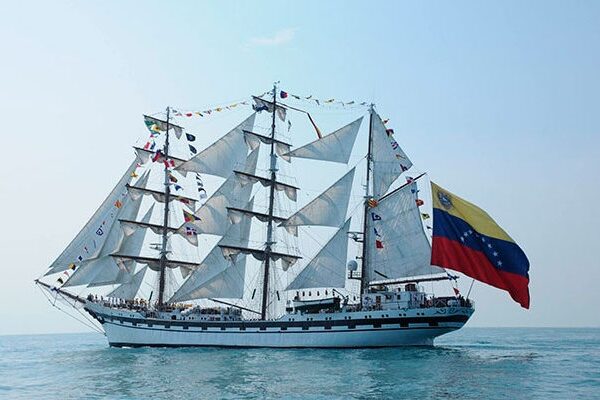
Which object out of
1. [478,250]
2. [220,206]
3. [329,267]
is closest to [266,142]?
[220,206]

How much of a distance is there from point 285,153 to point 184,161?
451 inches

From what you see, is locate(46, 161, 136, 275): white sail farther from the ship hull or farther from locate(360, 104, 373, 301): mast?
locate(360, 104, 373, 301): mast

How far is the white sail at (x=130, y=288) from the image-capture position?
2424 inches

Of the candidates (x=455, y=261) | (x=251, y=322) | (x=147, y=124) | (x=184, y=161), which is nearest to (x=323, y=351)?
(x=251, y=322)

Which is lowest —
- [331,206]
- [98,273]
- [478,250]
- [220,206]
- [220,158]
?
[98,273]

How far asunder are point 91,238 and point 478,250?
112 feet

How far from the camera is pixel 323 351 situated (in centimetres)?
5072

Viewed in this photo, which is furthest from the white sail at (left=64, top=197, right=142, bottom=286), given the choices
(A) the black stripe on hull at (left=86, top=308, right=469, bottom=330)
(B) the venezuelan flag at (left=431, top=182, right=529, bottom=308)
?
(B) the venezuelan flag at (left=431, top=182, right=529, bottom=308)

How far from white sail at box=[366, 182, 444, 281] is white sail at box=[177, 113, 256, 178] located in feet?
45.9

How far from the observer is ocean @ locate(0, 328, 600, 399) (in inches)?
1229

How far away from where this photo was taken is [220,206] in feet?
198

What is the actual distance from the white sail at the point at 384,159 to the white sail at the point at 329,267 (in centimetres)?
557

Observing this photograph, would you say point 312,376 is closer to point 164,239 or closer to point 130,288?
point 130,288

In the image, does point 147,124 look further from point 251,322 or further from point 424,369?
point 424,369
